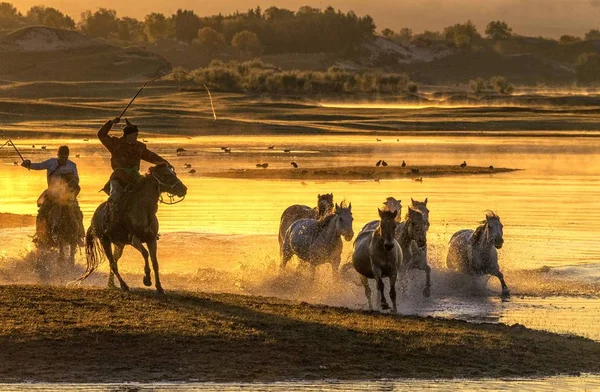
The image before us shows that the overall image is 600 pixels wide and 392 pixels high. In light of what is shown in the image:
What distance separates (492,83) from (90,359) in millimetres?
118189

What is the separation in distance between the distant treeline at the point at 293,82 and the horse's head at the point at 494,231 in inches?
3074

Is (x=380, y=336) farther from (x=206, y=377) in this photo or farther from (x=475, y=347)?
(x=206, y=377)

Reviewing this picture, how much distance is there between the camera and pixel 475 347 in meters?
14.4

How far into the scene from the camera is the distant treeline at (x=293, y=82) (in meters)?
103

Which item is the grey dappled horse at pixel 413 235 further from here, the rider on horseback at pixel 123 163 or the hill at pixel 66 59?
the hill at pixel 66 59

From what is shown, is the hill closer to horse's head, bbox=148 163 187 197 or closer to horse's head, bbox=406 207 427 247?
horse's head, bbox=406 207 427 247

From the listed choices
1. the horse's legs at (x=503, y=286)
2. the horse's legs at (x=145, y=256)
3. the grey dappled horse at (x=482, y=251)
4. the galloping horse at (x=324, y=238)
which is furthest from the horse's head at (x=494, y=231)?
the horse's legs at (x=145, y=256)

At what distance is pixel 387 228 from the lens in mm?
16812

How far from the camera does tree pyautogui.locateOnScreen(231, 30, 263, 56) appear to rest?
179 m

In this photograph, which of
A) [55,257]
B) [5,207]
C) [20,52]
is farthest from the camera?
[20,52]

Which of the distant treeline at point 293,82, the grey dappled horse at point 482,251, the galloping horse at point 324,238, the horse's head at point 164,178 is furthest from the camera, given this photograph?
the distant treeline at point 293,82

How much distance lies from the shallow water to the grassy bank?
205 centimetres

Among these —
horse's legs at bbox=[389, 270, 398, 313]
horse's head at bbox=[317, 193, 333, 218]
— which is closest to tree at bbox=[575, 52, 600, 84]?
horse's head at bbox=[317, 193, 333, 218]

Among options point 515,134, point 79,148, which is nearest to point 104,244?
point 79,148
